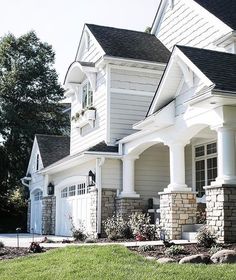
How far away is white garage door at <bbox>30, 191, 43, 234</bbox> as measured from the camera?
2558 centimetres

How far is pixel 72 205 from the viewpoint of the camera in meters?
21.0

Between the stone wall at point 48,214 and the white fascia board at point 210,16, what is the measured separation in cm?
1114

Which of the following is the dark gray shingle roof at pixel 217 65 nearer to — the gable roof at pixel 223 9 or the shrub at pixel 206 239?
the gable roof at pixel 223 9

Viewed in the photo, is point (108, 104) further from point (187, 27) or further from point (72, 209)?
point (72, 209)

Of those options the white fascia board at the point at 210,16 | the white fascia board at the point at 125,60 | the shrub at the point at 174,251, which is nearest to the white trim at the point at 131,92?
the white fascia board at the point at 125,60

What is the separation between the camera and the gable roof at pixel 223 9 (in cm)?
1542

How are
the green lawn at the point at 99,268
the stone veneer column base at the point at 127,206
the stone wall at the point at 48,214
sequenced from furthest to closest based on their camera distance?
the stone wall at the point at 48,214 < the stone veneer column base at the point at 127,206 < the green lawn at the point at 99,268

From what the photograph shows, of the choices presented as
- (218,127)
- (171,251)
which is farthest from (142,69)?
(171,251)

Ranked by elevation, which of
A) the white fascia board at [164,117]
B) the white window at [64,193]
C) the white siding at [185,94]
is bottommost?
the white window at [64,193]

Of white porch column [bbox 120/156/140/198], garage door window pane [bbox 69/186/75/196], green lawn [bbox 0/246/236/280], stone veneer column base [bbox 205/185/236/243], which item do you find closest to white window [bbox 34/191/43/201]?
garage door window pane [bbox 69/186/75/196]

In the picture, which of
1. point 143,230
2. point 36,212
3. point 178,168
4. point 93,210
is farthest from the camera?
point 36,212

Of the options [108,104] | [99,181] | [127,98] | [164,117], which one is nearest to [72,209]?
[99,181]

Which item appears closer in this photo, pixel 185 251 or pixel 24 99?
pixel 185 251

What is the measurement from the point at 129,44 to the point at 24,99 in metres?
17.7
